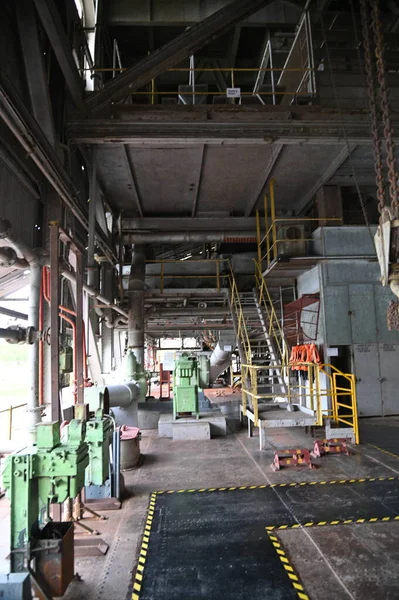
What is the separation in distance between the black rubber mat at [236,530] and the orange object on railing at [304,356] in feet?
Answer: 15.1

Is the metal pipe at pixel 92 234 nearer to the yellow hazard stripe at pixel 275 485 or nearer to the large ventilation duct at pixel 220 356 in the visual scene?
the yellow hazard stripe at pixel 275 485

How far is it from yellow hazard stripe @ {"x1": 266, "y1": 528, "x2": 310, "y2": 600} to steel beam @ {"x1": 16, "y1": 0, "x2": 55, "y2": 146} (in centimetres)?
713

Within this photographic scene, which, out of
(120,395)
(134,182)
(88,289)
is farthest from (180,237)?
(120,395)

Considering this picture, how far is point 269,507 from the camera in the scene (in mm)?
5434

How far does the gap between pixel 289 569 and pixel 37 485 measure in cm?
274

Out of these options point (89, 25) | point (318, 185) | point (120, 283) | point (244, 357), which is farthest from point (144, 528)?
point (89, 25)

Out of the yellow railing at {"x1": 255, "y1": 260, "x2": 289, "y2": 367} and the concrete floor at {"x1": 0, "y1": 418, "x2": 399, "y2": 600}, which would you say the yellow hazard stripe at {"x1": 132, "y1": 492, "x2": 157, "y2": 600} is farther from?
the yellow railing at {"x1": 255, "y1": 260, "x2": 289, "y2": 367}

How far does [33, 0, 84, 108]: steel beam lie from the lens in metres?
5.82

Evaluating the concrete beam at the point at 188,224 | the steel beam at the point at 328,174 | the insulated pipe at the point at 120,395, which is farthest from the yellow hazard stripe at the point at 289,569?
the concrete beam at the point at 188,224

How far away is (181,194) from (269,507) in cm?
965

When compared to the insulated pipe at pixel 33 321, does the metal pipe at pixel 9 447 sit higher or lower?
lower

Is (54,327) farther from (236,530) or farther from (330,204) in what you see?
(330,204)

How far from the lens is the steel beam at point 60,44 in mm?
5824

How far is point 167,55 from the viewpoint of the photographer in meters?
8.01
